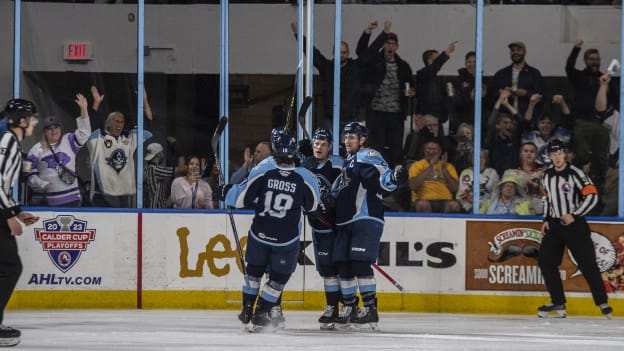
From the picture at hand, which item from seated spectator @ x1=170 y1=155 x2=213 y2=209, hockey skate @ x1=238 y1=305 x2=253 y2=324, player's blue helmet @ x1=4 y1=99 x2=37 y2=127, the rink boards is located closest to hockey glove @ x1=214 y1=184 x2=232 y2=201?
hockey skate @ x1=238 y1=305 x2=253 y2=324

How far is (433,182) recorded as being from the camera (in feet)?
33.7

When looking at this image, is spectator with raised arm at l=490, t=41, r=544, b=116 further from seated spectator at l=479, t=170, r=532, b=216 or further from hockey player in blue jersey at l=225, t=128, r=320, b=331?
hockey player in blue jersey at l=225, t=128, r=320, b=331

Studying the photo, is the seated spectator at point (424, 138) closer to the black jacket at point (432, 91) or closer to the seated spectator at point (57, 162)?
the black jacket at point (432, 91)

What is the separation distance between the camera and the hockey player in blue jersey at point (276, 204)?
7852mm

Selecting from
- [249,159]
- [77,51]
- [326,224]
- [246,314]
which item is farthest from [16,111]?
[249,159]

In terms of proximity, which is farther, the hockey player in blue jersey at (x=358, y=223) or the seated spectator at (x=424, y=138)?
the seated spectator at (x=424, y=138)

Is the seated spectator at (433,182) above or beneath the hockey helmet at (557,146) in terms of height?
beneath

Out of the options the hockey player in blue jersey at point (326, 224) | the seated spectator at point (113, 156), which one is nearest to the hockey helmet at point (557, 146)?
the hockey player in blue jersey at point (326, 224)

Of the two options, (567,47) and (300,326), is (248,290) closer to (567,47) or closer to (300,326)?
(300,326)

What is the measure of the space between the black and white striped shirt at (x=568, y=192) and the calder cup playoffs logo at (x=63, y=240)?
3530 millimetres

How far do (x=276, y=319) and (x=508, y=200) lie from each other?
2.79 meters

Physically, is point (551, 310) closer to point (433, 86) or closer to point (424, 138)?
point (424, 138)

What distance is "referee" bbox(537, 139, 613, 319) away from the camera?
9.53 meters

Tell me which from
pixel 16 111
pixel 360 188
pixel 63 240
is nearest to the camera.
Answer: pixel 16 111
